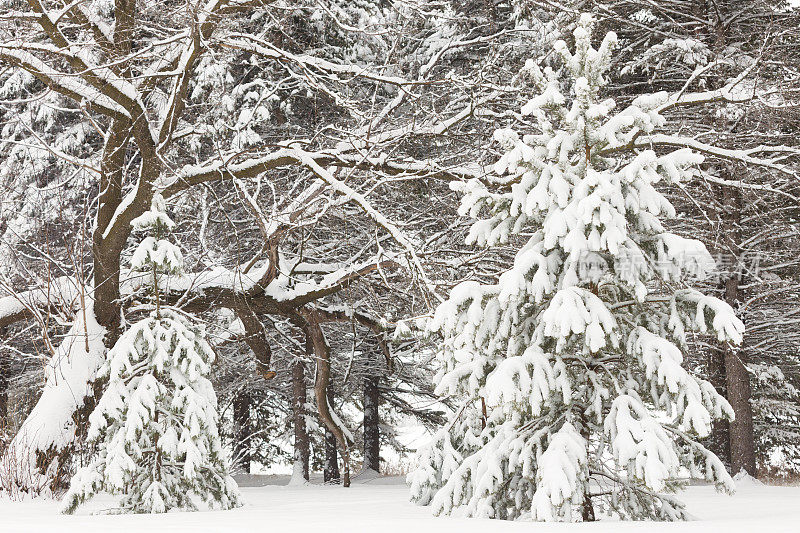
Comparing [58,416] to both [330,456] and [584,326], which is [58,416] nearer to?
[584,326]

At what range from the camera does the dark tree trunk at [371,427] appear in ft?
57.6

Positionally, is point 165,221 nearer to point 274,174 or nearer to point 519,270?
point 519,270

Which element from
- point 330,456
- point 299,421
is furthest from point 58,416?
point 330,456

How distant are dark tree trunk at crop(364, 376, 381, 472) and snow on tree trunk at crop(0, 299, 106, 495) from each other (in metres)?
8.67

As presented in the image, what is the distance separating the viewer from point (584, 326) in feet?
16.3

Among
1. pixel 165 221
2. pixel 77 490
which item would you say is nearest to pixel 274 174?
pixel 165 221

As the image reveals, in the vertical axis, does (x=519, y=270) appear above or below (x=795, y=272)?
below

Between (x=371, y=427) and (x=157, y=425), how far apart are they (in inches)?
432

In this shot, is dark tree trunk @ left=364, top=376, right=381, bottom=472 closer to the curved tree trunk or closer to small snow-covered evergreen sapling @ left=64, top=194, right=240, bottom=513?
the curved tree trunk

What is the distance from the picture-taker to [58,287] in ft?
34.0

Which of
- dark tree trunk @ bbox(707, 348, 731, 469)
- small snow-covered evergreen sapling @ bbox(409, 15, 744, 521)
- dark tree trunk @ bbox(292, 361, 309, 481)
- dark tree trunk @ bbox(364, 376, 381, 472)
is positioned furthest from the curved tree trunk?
dark tree trunk @ bbox(707, 348, 731, 469)

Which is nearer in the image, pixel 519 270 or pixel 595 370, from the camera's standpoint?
pixel 519 270

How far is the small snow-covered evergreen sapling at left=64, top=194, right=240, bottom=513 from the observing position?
6.94 m

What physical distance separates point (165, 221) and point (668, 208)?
190 inches
